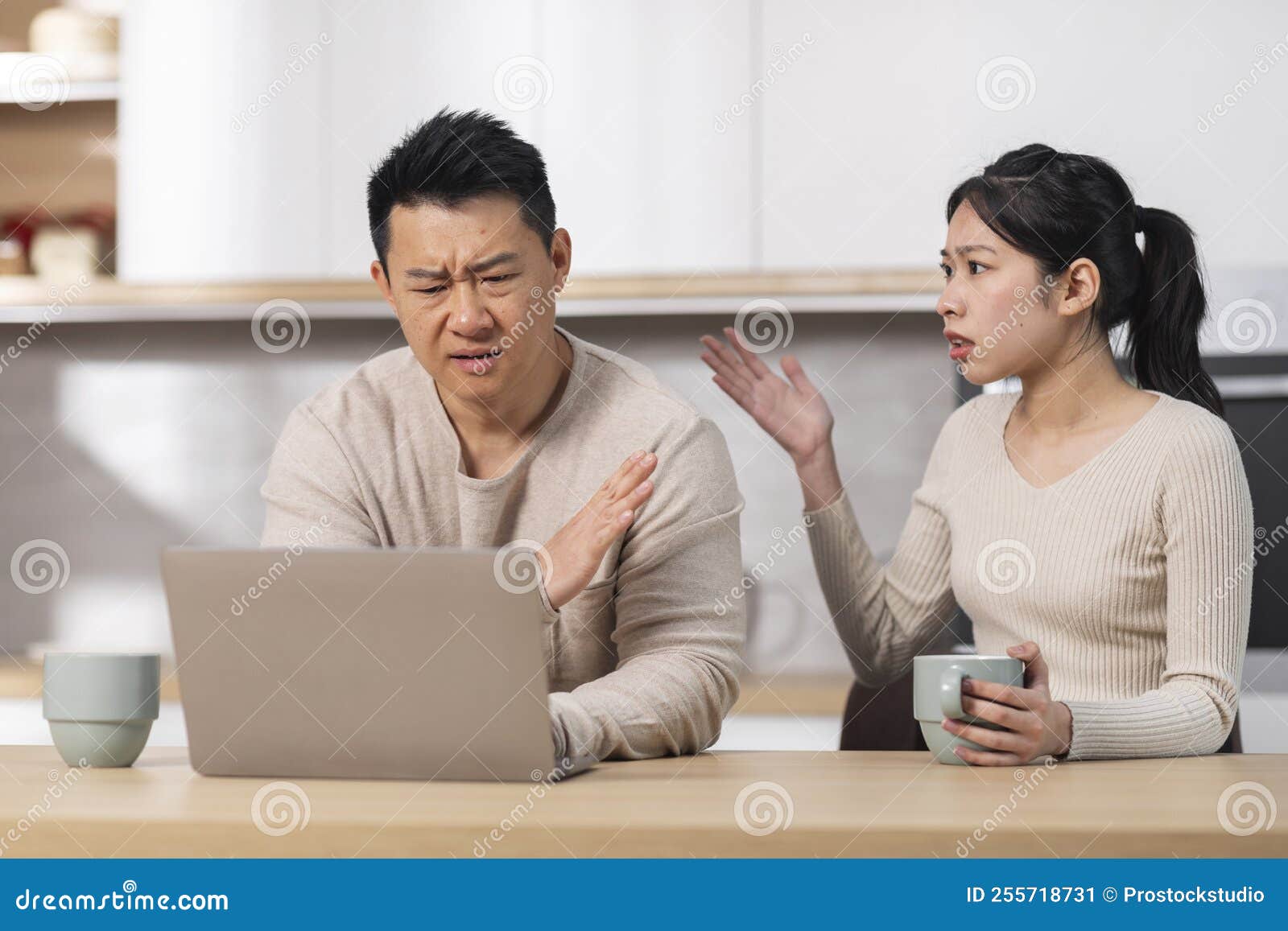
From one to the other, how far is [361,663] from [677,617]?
0.42m

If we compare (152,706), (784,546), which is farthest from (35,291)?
(152,706)

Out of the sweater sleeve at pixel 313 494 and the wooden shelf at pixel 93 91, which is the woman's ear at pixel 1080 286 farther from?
the wooden shelf at pixel 93 91

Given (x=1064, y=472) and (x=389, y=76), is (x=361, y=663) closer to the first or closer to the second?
(x=1064, y=472)

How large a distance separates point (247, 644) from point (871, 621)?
2.83ft

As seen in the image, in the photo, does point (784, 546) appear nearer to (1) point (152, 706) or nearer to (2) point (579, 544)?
(2) point (579, 544)

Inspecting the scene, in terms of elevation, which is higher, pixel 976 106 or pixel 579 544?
pixel 976 106

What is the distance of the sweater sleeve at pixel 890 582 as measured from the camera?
1.57 metres

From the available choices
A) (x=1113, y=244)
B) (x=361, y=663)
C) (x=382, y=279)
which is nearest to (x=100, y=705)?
(x=361, y=663)

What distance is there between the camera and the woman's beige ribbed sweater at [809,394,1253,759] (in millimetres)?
1213

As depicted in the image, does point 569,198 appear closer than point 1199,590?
No

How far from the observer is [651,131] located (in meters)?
2.40

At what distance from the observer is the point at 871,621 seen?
158 cm

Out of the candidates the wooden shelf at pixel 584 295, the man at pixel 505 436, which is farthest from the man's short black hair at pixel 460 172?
the wooden shelf at pixel 584 295

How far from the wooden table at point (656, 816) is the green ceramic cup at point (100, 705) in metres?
0.05
